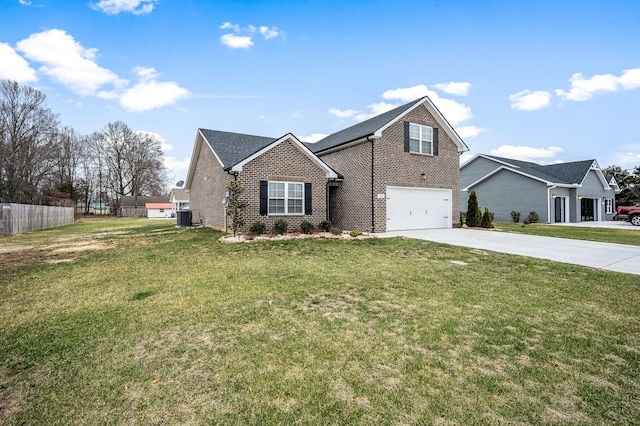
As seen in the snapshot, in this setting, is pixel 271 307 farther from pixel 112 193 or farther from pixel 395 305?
pixel 112 193

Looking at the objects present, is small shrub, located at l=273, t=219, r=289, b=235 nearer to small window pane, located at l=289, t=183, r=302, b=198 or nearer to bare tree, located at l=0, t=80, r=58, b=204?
small window pane, located at l=289, t=183, r=302, b=198

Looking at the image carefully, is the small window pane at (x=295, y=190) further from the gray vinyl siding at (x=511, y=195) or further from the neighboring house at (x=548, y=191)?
the gray vinyl siding at (x=511, y=195)

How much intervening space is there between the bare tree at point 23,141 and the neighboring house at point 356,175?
2357 centimetres

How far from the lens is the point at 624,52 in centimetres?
1423

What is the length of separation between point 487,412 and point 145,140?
5712 centimetres

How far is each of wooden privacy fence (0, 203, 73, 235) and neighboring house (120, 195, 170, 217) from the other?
Answer: 2570 cm

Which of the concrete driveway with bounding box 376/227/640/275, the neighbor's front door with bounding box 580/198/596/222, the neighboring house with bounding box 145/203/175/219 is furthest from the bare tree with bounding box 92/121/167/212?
the neighbor's front door with bounding box 580/198/596/222

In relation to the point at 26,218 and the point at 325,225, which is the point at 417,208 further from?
Answer: the point at 26,218

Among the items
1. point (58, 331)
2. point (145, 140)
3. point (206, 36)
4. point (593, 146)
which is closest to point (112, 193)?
point (145, 140)

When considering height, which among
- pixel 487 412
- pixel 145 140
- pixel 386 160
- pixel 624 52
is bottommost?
pixel 487 412

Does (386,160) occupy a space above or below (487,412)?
above

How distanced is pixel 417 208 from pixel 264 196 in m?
8.14

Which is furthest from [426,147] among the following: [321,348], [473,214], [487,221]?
[321,348]

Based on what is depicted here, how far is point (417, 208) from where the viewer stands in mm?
16031
